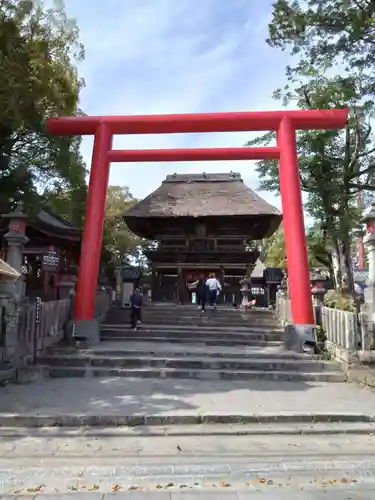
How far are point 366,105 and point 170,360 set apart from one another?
45.0 ft

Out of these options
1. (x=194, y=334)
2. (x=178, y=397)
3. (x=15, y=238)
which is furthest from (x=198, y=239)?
(x=178, y=397)

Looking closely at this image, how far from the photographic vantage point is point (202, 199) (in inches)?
798

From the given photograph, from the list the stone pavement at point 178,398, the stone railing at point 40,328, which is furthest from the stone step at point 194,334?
the stone pavement at point 178,398

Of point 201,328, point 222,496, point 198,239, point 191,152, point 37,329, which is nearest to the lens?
point 222,496

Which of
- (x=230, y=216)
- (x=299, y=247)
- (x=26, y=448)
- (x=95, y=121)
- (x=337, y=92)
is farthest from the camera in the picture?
(x=230, y=216)

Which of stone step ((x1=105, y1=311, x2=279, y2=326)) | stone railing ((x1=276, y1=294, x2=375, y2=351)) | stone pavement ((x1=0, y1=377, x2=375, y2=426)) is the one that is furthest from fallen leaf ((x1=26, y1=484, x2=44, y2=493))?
stone step ((x1=105, y1=311, x2=279, y2=326))

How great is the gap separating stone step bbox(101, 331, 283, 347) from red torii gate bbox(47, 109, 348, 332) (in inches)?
52.4

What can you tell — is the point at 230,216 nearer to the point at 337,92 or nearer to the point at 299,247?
the point at 337,92

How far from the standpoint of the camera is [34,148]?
40.8 ft

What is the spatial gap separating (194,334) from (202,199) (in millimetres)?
9250

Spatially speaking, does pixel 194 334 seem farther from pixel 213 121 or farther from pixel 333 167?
pixel 333 167

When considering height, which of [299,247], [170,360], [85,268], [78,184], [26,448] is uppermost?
[78,184]

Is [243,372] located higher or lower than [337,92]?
lower

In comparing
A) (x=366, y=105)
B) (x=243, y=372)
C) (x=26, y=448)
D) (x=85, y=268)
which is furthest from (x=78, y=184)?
(x=366, y=105)
